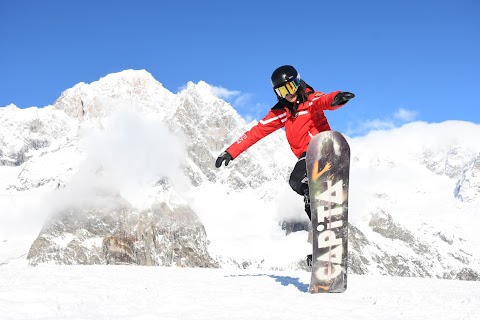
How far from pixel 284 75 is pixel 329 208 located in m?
2.75

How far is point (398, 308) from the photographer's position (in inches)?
283

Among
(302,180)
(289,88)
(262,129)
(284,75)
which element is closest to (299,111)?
(289,88)

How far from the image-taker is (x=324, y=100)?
9117 millimetres

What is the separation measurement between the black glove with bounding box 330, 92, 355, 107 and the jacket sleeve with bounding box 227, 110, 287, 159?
154 cm

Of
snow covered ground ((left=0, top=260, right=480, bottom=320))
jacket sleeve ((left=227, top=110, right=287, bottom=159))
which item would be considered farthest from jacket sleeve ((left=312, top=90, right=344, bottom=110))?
snow covered ground ((left=0, top=260, right=480, bottom=320))

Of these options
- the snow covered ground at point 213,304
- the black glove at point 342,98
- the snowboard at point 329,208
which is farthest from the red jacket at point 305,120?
the snow covered ground at point 213,304

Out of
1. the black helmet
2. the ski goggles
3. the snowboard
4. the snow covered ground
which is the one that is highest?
the black helmet

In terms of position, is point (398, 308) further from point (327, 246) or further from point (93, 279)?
point (93, 279)

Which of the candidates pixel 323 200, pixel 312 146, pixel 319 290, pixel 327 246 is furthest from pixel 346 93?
pixel 319 290

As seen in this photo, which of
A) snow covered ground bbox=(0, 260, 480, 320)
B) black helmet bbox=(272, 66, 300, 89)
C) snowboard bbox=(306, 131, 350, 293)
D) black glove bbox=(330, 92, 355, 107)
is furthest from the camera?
black helmet bbox=(272, 66, 300, 89)

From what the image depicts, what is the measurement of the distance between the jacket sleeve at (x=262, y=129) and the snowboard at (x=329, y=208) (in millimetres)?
1581

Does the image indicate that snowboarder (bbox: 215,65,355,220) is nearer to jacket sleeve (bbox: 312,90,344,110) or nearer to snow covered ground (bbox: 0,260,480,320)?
jacket sleeve (bbox: 312,90,344,110)

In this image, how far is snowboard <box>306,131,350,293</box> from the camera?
336 inches

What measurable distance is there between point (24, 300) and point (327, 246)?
505 centimetres
